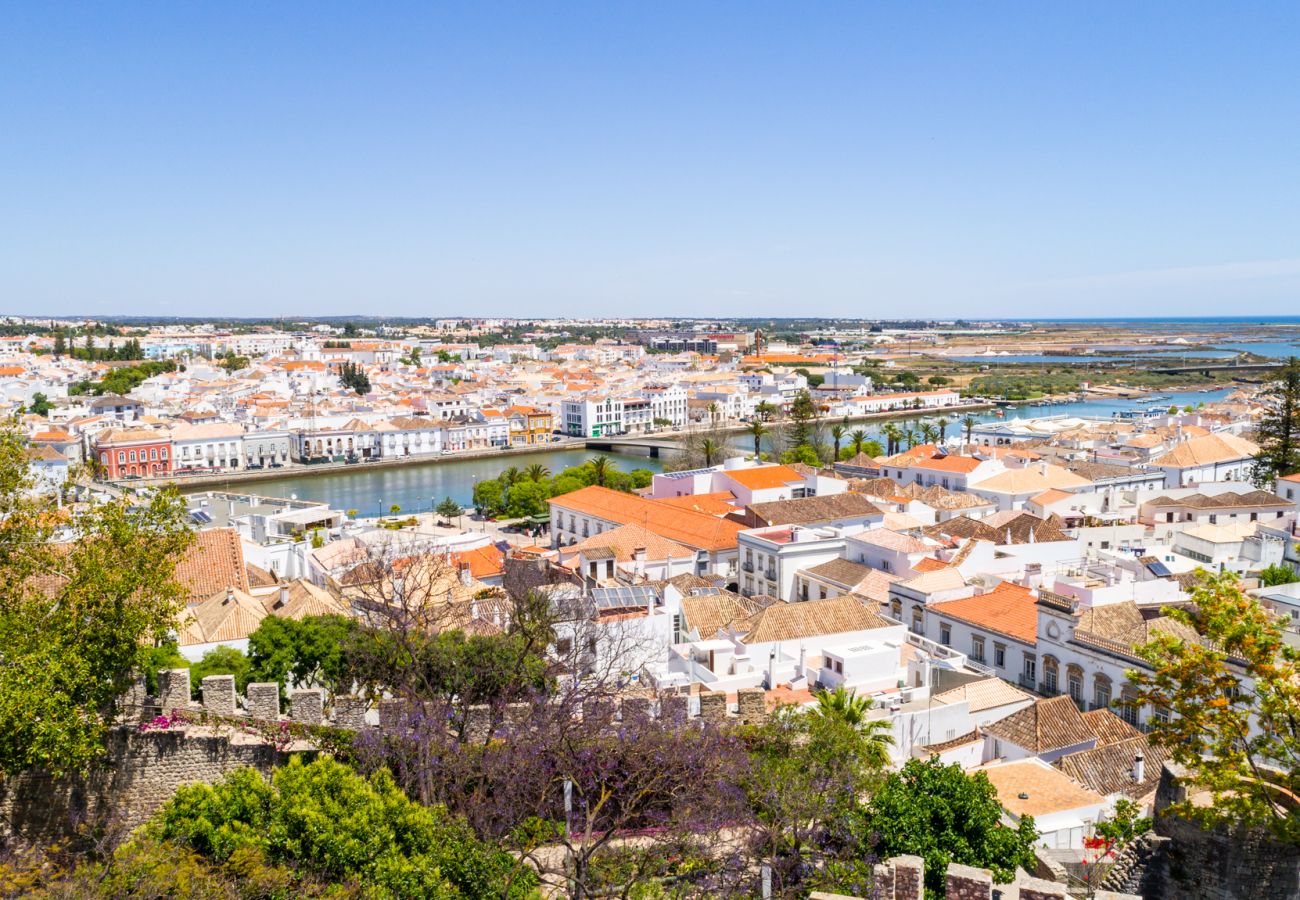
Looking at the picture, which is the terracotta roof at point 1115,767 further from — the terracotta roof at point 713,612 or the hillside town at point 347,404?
the hillside town at point 347,404

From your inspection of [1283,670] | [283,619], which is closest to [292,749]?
[283,619]

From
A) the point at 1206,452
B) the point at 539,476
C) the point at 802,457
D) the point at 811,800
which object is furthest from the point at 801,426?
the point at 811,800

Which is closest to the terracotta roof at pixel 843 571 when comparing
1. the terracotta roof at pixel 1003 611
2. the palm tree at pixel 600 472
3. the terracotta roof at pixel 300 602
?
the terracotta roof at pixel 1003 611

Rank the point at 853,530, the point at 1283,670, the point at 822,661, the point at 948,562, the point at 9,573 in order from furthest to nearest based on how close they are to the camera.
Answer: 1. the point at 853,530
2. the point at 948,562
3. the point at 822,661
4. the point at 9,573
5. the point at 1283,670

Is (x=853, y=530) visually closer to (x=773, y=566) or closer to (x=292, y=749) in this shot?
(x=773, y=566)

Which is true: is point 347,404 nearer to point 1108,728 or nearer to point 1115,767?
point 1108,728

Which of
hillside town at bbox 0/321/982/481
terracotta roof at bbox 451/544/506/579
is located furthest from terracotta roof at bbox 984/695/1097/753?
hillside town at bbox 0/321/982/481
